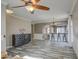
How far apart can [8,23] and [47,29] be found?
7662 millimetres

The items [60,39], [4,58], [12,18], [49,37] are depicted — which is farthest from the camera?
[49,37]

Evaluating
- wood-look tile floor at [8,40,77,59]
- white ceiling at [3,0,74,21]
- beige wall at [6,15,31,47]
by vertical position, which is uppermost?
white ceiling at [3,0,74,21]

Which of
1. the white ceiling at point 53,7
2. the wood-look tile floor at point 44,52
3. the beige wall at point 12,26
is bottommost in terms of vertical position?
the wood-look tile floor at point 44,52

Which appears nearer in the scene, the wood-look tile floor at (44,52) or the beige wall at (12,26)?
the wood-look tile floor at (44,52)

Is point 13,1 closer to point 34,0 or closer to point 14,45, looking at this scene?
point 34,0

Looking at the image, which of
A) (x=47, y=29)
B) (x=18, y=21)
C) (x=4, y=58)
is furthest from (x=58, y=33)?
A: (x=4, y=58)

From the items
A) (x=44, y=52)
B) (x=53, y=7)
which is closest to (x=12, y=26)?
(x=44, y=52)

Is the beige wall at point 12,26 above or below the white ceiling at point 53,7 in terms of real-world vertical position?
below

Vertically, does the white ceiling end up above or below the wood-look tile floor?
above

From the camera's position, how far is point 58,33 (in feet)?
44.1

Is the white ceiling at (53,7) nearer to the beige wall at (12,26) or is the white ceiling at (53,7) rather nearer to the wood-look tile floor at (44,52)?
the beige wall at (12,26)

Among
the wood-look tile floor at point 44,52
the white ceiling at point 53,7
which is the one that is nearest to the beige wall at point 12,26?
the white ceiling at point 53,7

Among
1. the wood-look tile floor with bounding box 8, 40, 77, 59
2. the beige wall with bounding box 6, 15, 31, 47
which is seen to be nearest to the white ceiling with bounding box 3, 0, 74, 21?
the beige wall with bounding box 6, 15, 31, 47

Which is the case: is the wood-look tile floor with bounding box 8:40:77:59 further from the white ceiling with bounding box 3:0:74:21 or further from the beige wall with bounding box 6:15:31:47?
the white ceiling with bounding box 3:0:74:21
